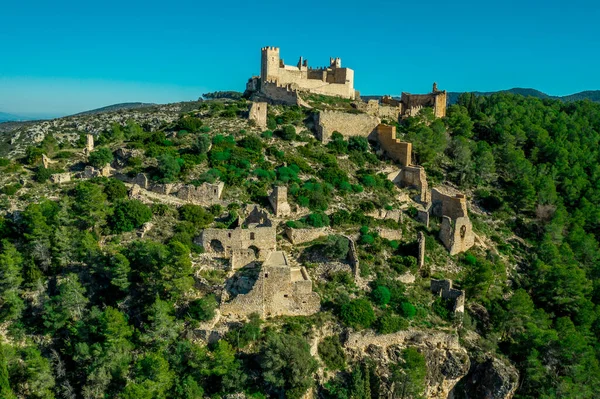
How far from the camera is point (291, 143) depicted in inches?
1855

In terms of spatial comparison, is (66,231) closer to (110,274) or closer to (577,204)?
(110,274)

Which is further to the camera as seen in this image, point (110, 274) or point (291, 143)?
point (291, 143)

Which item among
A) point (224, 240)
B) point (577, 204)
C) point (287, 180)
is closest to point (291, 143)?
point (287, 180)

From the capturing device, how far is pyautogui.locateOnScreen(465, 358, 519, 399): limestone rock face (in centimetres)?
2852

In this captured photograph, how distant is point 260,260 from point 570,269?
24758mm

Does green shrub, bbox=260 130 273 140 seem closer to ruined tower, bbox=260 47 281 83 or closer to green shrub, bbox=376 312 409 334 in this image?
ruined tower, bbox=260 47 281 83

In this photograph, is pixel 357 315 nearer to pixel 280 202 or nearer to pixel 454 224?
pixel 280 202

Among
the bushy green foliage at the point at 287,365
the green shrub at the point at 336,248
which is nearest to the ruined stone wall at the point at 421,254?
the green shrub at the point at 336,248

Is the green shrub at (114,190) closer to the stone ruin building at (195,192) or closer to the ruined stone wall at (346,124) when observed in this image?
the stone ruin building at (195,192)

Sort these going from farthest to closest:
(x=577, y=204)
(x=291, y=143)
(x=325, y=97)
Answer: (x=325, y=97) < (x=577, y=204) < (x=291, y=143)

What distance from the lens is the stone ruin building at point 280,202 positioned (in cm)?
3562

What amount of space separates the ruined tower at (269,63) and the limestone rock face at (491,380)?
1563 inches

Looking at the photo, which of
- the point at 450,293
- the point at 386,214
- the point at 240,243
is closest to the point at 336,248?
the point at 240,243

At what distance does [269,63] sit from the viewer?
185ft
